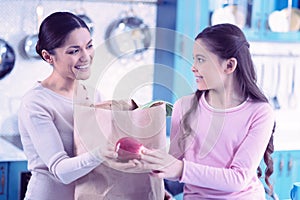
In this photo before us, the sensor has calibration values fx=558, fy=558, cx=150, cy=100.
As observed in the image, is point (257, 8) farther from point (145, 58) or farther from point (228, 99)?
point (228, 99)

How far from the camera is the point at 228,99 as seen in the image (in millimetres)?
1120

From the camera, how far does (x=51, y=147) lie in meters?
1.02

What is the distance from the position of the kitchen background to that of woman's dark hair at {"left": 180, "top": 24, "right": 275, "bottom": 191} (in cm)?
23

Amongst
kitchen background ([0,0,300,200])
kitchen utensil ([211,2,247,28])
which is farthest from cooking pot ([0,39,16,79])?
kitchen utensil ([211,2,247,28])

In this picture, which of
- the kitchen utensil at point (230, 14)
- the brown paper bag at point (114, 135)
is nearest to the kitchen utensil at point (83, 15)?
the kitchen utensil at point (230, 14)

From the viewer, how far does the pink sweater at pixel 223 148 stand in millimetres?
1055

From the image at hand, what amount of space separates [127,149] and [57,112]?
159mm

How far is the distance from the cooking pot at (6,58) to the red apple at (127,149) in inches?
42.1

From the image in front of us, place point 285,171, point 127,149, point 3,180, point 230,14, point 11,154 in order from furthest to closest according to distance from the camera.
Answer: point 285,171 → point 230,14 → point 3,180 → point 11,154 → point 127,149

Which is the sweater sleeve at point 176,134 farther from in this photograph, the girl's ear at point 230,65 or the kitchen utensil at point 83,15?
the kitchen utensil at point 83,15

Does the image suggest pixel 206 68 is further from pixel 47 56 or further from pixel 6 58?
pixel 6 58

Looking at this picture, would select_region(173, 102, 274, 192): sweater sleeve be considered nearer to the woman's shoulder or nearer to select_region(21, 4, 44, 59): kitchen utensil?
the woman's shoulder

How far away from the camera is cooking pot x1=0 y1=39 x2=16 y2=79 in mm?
1924

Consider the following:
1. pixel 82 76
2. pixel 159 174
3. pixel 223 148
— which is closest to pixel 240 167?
pixel 223 148
